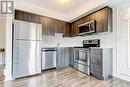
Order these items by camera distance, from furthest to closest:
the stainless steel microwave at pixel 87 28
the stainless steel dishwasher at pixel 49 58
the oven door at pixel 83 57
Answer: the stainless steel dishwasher at pixel 49 58
the oven door at pixel 83 57
the stainless steel microwave at pixel 87 28

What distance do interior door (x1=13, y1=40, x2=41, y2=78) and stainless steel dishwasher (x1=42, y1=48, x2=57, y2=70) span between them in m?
0.48

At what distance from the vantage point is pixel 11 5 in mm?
3525

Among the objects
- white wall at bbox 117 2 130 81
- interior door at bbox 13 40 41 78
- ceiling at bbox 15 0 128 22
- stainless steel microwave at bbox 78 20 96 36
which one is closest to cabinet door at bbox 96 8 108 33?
stainless steel microwave at bbox 78 20 96 36

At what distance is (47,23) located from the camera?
4637 mm

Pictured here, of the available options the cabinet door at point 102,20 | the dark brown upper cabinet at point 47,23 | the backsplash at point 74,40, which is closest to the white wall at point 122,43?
the backsplash at point 74,40

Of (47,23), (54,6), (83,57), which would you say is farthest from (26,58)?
(54,6)

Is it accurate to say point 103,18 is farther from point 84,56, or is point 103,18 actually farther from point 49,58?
point 49,58

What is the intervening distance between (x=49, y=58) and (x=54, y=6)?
1980 millimetres

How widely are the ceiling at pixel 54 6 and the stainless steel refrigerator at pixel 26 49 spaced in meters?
0.77

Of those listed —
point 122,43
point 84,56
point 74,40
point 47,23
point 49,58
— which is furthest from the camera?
point 74,40

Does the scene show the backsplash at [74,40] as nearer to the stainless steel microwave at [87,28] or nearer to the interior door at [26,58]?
the stainless steel microwave at [87,28]

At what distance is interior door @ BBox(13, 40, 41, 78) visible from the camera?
3.33 m

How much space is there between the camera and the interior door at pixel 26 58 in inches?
131

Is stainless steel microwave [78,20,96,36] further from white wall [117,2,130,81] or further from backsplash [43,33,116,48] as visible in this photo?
white wall [117,2,130,81]
